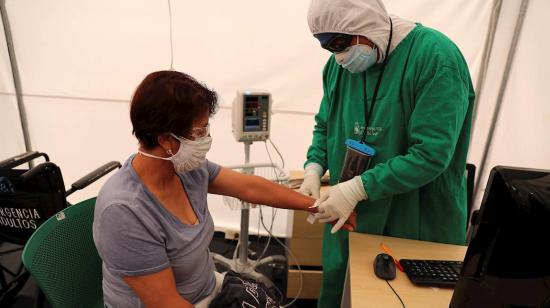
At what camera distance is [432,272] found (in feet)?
3.07

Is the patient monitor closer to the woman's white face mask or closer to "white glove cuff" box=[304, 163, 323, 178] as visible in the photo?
"white glove cuff" box=[304, 163, 323, 178]

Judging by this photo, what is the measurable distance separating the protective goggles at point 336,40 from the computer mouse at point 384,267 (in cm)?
67

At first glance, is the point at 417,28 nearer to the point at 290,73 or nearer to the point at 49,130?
the point at 290,73

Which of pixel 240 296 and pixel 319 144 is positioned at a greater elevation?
pixel 319 144

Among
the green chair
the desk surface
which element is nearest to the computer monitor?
the desk surface

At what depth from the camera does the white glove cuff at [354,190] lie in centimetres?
106

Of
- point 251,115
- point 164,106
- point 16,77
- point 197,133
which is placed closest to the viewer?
point 164,106

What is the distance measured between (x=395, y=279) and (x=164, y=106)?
793 millimetres

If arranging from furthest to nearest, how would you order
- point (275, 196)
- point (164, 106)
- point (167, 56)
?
point (167, 56)
point (275, 196)
point (164, 106)

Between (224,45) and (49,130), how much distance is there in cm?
152

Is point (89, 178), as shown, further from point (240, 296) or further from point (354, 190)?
point (354, 190)

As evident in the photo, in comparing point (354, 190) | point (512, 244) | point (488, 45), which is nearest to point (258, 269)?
point (354, 190)

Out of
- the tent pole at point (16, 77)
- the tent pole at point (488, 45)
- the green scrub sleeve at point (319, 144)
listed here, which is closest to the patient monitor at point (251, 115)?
the green scrub sleeve at point (319, 144)

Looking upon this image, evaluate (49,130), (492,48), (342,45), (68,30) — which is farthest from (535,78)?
(49,130)
